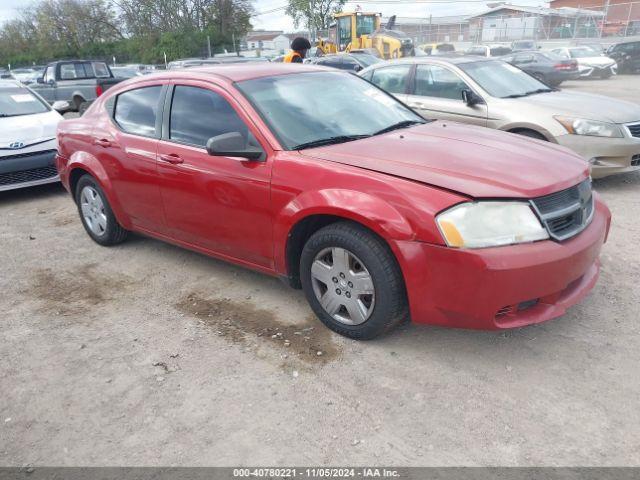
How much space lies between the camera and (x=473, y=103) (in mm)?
6477

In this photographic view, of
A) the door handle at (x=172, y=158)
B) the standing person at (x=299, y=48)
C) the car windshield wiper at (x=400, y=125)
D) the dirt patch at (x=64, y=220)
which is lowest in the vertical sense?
the dirt patch at (x=64, y=220)

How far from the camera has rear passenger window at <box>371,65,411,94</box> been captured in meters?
7.41

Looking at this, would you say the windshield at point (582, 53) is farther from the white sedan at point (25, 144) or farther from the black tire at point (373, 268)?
the black tire at point (373, 268)

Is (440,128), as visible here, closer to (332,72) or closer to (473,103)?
(332,72)

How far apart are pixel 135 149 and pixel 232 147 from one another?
137 cm

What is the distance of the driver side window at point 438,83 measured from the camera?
22.3 ft

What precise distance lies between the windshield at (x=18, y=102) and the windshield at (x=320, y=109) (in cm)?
556

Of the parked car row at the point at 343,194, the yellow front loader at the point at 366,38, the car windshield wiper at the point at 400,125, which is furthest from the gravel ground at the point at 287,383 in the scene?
the yellow front loader at the point at 366,38

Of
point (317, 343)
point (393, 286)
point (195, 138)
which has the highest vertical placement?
point (195, 138)

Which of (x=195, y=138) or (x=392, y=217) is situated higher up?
(x=195, y=138)

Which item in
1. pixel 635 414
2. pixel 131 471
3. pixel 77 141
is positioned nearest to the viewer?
pixel 131 471

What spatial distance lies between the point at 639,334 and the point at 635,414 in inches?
32.3

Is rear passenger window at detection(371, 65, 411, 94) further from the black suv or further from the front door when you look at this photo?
the black suv

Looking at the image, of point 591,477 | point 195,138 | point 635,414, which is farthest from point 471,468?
point 195,138
